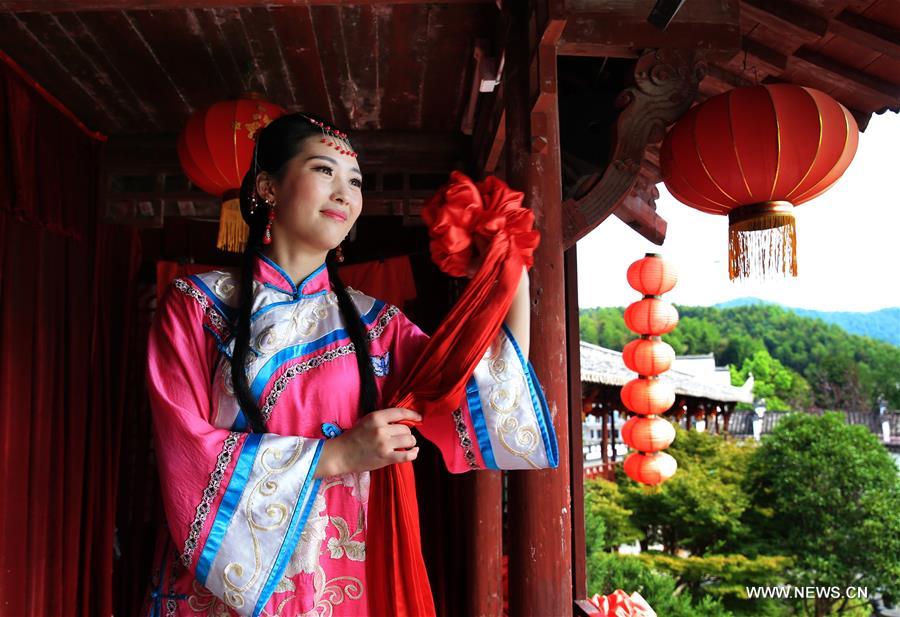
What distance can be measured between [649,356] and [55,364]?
192 inches

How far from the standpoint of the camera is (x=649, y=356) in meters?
6.53

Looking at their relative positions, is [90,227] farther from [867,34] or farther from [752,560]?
[752,560]

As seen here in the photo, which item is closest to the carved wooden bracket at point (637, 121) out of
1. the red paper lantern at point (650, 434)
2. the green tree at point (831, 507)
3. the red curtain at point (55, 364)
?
the red curtain at point (55, 364)

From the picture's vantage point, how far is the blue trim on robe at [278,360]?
1388 millimetres

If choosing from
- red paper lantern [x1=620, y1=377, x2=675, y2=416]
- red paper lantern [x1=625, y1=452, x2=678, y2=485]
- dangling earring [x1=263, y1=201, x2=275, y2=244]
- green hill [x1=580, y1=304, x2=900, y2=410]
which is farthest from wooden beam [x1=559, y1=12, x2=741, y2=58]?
green hill [x1=580, y1=304, x2=900, y2=410]

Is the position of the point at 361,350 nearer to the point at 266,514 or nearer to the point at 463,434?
the point at 463,434

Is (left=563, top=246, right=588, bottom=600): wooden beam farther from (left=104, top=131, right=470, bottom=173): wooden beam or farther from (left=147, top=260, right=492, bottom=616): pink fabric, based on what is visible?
(left=147, top=260, right=492, bottom=616): pink fabric

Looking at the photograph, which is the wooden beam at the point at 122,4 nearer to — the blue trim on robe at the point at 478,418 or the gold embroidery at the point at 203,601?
the blue trim on robe at the point at 478,418

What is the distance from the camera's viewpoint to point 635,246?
4434cm

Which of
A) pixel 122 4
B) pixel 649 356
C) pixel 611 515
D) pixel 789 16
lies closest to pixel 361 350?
pixel 122 4

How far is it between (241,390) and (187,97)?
7.69 feet

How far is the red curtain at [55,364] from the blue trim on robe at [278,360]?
6.39 ft

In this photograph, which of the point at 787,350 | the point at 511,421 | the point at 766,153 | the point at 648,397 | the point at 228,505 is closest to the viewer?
the point at 228,505

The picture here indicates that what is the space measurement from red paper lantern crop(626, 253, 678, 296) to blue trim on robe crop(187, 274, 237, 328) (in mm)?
5162
